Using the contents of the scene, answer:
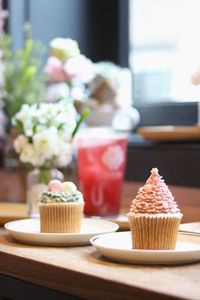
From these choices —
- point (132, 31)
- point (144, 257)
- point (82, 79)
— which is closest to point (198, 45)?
point (132, 31)

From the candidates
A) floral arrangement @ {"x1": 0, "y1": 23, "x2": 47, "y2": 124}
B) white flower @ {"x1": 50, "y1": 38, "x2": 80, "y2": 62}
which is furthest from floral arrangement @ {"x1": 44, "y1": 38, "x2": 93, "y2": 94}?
floral arrangement @ {"x1": 0, "y1": 23, "x2": 47, "y2": 124}

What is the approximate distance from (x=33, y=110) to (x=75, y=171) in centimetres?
64

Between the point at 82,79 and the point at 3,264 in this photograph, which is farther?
the point at 82,79

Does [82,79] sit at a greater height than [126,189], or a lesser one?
greater

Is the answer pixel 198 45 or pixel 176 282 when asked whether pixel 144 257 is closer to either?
pixel 176 282

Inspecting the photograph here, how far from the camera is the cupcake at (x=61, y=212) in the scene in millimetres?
1280

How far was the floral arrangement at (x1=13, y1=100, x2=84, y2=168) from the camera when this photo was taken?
5.53 feet

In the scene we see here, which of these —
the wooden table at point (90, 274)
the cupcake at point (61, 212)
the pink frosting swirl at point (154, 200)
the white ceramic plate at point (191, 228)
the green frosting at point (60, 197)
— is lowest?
the wooden table at point (90, 274)

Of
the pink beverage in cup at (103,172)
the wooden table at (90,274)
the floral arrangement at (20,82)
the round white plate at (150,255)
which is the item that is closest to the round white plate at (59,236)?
the wooden table at (90,274)

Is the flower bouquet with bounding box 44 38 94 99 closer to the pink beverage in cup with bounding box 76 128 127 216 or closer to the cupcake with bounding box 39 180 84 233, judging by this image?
the pink beverage in cup with bounding box 76 128 127 216

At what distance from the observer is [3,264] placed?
1.15 meters

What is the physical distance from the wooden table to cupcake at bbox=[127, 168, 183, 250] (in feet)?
0.23

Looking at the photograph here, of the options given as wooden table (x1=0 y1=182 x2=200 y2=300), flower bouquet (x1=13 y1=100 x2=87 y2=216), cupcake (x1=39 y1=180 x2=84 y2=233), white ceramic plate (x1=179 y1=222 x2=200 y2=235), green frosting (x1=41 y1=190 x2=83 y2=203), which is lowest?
wooden table (x1=0 y1=182 x2=200 y2=300)

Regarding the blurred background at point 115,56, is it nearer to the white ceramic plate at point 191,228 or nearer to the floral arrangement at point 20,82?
the floral arrangement at point 20,82
